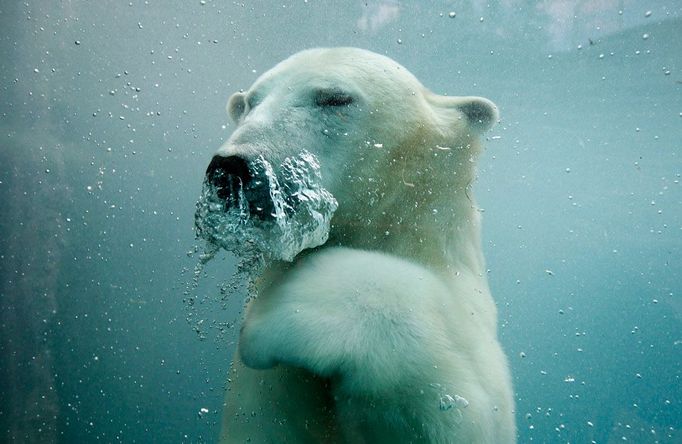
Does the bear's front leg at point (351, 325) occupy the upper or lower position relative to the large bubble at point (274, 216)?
lower

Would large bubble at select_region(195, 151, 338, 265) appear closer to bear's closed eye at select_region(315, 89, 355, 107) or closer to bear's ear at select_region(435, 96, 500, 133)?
bear's closed eye at select_region(315, 89, 355, 107)

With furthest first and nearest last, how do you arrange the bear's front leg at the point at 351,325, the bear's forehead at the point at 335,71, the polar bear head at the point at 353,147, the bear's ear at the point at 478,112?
1. the bear's ear at the point at 478,112
2. the bear's forehead at the point at 335,71
3. the polar bear head at the point at 353,147
4. the bear's front leg at the point at 351,325

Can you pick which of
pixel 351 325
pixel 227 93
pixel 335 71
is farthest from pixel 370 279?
pixel 227 93

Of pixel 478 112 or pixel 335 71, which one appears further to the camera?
pixel 478 112

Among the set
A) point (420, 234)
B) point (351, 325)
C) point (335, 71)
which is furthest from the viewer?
point (335, 71)

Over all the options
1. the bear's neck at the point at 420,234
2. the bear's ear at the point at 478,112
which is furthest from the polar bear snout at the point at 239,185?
the bear's ear at the point at 478,112

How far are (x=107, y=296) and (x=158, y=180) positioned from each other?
12599mm

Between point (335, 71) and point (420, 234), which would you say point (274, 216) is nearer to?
point (420, 234)

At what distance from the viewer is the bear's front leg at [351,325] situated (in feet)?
3.59

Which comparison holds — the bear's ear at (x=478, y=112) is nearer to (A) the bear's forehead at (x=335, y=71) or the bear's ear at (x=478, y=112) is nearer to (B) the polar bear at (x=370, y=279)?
(B) the polar bear at (x=370, y=279)

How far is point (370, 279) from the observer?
1216 millimetres

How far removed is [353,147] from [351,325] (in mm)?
702

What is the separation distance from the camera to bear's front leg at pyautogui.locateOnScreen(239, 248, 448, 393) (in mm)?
1096

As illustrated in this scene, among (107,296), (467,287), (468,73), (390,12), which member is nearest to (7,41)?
(390,12)
